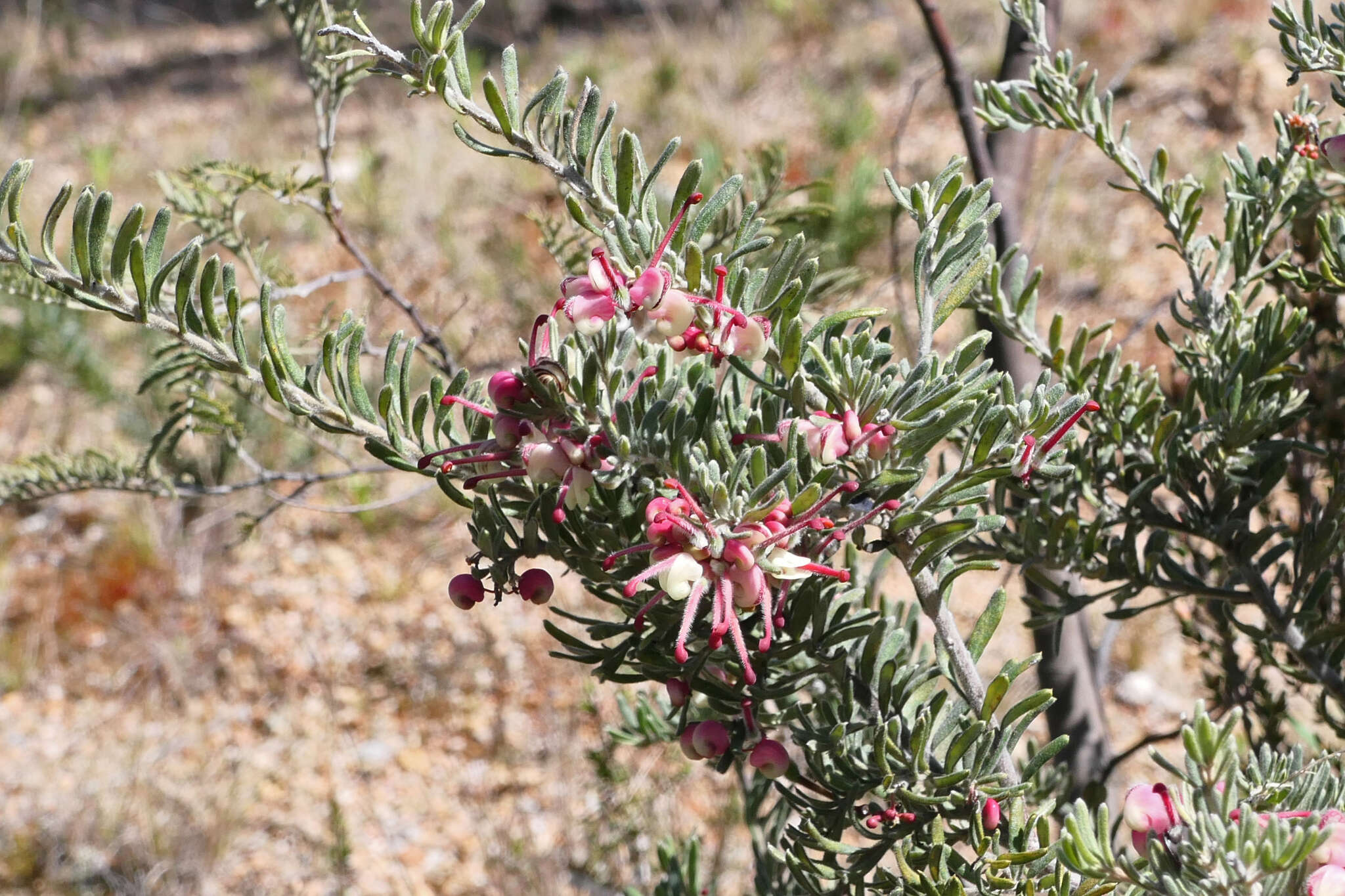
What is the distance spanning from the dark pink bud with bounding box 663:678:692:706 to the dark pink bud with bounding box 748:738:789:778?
46 millimetres

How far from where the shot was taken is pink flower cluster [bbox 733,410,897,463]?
45cm

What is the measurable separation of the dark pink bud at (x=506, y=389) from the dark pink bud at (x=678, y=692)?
0.58 ft

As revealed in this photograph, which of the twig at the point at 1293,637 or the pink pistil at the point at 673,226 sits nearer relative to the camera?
the pink pistil at the point at 673,226

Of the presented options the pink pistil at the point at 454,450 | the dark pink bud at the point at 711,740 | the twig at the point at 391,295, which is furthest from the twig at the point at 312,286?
the dark pink bud at the point at 711,740

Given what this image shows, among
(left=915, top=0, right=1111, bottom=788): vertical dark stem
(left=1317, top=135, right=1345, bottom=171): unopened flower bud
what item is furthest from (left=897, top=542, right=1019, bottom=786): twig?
(left=915, top=0, right=1111, bottom=788): vertical dark stem

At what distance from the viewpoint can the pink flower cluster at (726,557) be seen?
1.35ft

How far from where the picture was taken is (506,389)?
459 mm

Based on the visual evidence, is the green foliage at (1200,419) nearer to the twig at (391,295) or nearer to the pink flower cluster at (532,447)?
the pink flower cluster at (532,447)

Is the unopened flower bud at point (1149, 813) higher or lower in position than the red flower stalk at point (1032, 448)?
lower

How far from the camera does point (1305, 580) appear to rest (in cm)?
67

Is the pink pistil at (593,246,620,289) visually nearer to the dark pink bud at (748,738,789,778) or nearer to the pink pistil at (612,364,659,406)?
the pink pistil at (612,364,659,406)

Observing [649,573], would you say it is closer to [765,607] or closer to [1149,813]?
[765,607]

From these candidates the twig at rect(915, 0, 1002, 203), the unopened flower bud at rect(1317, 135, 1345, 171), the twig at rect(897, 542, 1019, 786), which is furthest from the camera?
the twig at rect(915, 0, 1002, 203)

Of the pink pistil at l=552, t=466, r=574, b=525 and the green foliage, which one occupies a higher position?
the green foliage
